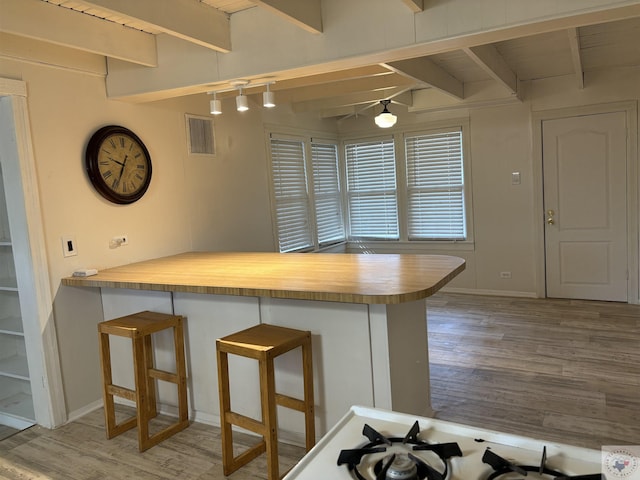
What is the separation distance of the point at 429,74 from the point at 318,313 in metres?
2.70

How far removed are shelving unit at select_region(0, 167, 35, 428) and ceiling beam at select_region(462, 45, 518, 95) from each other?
11.4 ft

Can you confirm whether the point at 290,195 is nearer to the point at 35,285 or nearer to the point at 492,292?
the point at 492,292

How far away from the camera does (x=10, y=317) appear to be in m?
3.63

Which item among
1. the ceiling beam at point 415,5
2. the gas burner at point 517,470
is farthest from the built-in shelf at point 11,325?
the gas burner at point 517,470

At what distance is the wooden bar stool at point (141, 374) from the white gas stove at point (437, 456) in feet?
6.50

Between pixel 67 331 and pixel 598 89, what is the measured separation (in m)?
5.40

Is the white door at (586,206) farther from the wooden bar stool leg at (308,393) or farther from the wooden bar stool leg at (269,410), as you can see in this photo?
the wooden bar stool leg at (269,410)

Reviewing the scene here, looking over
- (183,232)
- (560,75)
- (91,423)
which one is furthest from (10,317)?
(560,75)

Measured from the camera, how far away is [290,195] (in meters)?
5.64

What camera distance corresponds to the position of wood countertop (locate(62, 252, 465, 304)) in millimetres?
2316

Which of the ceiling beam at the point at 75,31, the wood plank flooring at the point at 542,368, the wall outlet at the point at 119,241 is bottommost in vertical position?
the wood plank flooring at the point at 542,368

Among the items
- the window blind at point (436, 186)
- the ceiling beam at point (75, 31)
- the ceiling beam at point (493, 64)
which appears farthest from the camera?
the window blind at point (436, 186)

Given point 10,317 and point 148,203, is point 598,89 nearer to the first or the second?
point 148,203

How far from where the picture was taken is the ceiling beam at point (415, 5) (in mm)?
2352
